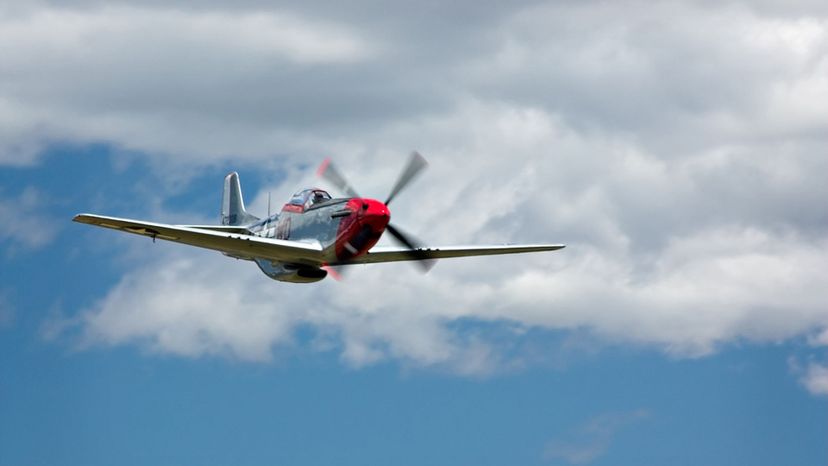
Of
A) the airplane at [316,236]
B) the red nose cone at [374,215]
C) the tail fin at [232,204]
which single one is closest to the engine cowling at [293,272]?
the airplane at [316,236]

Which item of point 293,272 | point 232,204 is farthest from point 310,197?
point 232,204

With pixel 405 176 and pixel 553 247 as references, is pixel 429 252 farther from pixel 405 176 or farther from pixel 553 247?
pixel 553 247

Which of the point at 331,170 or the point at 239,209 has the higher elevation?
the point at 239,209

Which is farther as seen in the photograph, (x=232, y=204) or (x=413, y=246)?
(x=232, y=204)

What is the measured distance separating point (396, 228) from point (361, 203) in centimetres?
309

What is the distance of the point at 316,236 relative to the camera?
152ft

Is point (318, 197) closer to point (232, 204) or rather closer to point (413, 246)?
point (413, 246)

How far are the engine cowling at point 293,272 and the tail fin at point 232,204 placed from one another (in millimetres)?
14492

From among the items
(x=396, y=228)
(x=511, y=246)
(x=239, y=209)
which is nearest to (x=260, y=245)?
(x=396, y=228)

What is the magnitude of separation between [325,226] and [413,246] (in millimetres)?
4183

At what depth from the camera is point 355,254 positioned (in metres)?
45.5

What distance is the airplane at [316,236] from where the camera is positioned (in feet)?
146

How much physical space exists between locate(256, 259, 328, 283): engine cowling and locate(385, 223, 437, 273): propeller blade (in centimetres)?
381

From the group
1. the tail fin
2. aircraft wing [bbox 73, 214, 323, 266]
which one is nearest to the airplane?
aircraft wing [bbox 73, 214, 323, 266]
